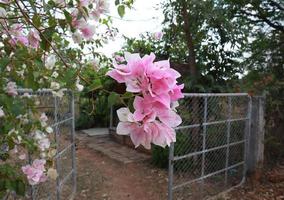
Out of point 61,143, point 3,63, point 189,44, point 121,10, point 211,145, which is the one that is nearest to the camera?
point 3,63

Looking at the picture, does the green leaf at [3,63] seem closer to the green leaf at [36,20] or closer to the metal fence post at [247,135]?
the green leaf at [36,20]

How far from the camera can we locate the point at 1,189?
1.58m

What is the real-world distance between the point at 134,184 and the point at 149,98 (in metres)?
4.81

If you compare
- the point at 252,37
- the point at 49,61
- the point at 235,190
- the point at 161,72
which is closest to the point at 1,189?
the point at 49,61

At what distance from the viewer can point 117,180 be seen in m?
5.68

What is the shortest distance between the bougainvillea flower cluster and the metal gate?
348cm

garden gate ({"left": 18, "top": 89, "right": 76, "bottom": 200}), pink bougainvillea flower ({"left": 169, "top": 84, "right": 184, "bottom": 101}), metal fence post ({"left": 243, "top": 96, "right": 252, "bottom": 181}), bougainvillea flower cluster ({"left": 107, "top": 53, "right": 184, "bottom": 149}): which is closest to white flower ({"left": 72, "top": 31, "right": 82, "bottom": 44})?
bougainvillea flower cluster ({"left": 107, "top": 53, "right": 184, "bottom": 149})

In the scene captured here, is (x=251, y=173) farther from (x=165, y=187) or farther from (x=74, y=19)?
(x=74, y=19)

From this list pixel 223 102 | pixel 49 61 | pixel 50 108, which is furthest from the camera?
pixel 223 102

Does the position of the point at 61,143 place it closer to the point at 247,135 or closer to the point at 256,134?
the point at 247,135

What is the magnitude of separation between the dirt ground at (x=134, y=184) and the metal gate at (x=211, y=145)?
11.2 inches

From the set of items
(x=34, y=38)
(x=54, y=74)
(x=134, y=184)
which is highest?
(x=34, y=38)

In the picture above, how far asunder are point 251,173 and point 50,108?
11.6ft

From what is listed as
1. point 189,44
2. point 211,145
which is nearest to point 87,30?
point 211,145
